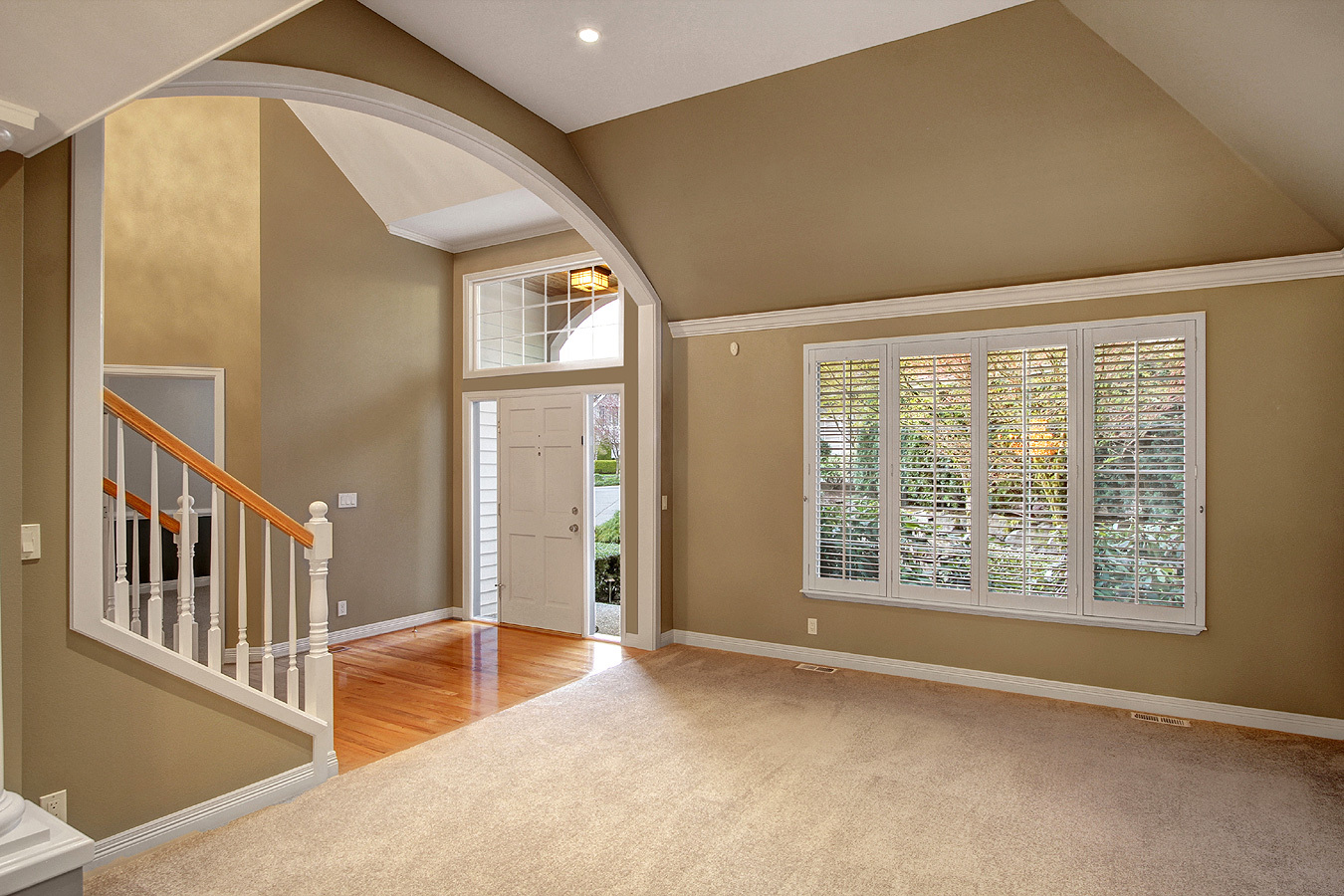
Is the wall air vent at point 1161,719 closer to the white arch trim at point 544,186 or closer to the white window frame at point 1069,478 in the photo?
the white window frame at point 1069,478

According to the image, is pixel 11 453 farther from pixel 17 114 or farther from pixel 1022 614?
pixel 1022 614

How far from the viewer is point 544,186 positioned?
13.5 ft

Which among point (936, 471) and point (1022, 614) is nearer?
point (1022, 614)

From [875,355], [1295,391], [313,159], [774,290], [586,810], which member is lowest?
[586,810]

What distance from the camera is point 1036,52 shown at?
9.93ft

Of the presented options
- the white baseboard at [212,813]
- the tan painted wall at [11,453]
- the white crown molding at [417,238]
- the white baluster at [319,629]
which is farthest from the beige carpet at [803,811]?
the white crown molding at [417,238]

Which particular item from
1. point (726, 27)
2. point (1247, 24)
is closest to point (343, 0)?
point (726, 27)

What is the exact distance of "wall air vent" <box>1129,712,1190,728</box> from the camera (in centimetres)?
375

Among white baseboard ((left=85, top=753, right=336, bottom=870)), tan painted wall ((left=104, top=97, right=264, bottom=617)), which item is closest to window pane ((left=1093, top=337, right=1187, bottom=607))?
white baseboard ((left=85, top=753, right=336, bottom=870))

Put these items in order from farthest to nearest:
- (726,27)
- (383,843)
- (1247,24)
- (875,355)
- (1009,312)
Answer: (875,355)
(1009,312)
(726,27)
(383,843)
(1247,24)

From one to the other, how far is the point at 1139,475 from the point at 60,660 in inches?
185

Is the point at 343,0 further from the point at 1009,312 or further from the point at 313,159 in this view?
the point at 1009,312

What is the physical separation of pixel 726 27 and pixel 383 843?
345cm

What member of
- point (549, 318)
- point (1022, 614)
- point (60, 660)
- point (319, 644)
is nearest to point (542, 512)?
point (549, 318)
